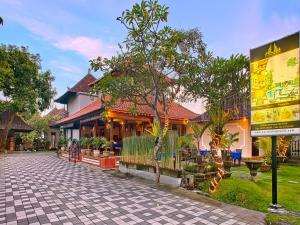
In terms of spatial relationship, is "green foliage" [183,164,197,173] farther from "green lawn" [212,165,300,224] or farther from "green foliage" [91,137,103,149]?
"green foliage" [91,137,103,149]

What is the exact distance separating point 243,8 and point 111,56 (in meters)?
6.31

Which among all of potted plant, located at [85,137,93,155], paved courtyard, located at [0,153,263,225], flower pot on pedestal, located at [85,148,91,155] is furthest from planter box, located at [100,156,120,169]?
paved courtyard, located at [0,153,263,225]

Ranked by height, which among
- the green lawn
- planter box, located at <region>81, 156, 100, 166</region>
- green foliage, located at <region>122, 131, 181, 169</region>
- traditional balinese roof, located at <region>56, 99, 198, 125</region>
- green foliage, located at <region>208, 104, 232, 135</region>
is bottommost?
planter box, located at <region>81, 156, 100, 166</region>

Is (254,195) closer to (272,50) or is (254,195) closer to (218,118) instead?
(218,118)

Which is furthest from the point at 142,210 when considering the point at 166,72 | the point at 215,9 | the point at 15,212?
the point at 215,9

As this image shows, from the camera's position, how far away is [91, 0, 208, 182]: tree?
699cm

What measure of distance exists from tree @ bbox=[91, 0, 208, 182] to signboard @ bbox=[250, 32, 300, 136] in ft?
8.42

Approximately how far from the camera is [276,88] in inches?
207

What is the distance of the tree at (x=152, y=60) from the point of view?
6987 millimetres

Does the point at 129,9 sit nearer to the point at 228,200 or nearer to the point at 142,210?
the point at 142,210

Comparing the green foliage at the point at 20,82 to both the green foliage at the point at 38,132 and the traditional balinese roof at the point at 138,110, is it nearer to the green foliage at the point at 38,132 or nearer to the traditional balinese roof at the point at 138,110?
the green foliage at the point at 38,132

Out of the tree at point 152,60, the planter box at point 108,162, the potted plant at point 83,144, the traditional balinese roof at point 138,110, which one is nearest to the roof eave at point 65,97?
the traditional balinese roof at point 138,110

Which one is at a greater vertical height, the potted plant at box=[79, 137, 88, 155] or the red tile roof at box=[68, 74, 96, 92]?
the red tile roof at box=[68, 74, 96, 92]

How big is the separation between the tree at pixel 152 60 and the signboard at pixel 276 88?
2.57 meters
